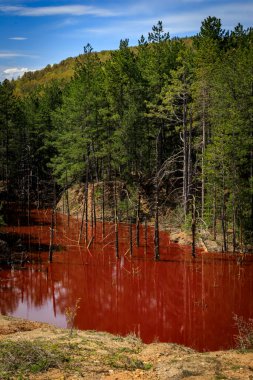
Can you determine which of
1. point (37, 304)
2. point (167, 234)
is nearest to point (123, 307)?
point (37, 304)

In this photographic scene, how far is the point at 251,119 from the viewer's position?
18.9 m

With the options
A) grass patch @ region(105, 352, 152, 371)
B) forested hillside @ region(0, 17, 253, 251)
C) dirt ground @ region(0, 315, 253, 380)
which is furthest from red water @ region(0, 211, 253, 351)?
forested hillside @ region(0, 17, 253, 251)

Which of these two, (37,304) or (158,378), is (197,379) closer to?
(158,378)

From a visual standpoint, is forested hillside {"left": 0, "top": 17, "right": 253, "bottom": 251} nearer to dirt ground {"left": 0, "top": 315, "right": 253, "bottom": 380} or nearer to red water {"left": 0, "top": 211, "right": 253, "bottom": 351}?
red water {"left": 0, "top": 211, "right": 253, "bottom": 351}

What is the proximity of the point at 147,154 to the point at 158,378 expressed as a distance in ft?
127

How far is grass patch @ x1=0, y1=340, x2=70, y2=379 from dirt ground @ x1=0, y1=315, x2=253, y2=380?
6.2 inches

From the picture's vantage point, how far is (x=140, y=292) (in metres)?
27.2

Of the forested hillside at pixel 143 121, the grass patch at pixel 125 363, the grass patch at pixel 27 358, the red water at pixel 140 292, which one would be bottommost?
the red water at pixel 140 292

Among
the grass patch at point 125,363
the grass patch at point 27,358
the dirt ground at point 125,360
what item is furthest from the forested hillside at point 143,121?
the grass patch at point 27,358

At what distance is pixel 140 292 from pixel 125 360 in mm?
12076

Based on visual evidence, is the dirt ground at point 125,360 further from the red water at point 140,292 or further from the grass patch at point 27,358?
the red water at point 140,292

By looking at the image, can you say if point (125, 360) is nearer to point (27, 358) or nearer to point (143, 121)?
point (27, 358)

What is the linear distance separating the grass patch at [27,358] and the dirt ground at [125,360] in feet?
0.52

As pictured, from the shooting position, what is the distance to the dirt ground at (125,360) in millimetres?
13367
